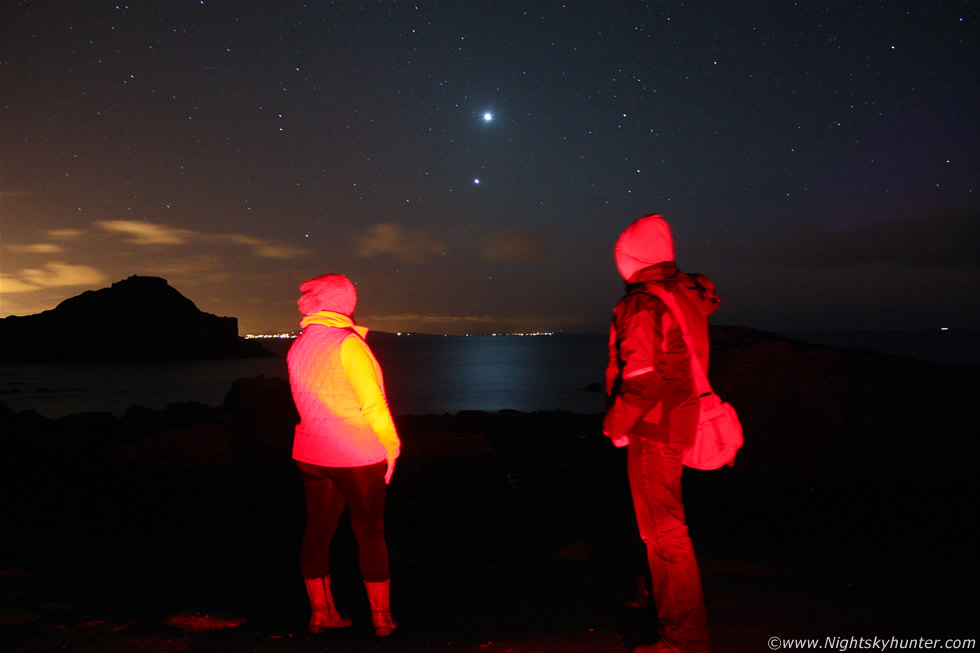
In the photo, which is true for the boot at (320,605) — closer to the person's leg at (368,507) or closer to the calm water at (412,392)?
the person's leg at (368,507)

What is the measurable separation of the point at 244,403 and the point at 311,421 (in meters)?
15.4

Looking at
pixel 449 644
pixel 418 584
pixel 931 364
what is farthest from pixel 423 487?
pixel 931 364

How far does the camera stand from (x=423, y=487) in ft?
31.8

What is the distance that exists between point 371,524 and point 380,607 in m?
0.53

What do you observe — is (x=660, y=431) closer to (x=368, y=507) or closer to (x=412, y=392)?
(x=368, y=507)

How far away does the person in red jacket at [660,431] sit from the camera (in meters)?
2.82

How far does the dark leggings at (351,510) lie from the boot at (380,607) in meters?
0.05

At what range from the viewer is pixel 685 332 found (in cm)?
294

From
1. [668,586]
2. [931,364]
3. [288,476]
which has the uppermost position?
[931,364]

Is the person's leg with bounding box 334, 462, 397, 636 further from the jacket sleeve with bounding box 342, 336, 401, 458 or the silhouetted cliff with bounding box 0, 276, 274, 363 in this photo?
the silhouetted cliff with bounding box 0, 276, 274, 363

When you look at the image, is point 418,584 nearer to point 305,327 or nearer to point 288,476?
point 305,327

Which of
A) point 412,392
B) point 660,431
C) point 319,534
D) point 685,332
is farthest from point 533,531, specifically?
point 412,392

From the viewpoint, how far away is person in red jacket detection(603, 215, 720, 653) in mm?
2818

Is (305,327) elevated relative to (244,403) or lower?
elevated
